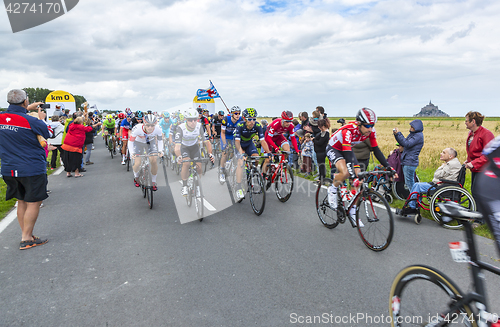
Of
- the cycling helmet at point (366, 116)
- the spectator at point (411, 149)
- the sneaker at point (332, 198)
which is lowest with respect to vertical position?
the sneaker at point (332, 198)

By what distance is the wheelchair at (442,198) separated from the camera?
5.39 metres

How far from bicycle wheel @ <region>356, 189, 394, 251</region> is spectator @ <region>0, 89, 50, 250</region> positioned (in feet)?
16.4

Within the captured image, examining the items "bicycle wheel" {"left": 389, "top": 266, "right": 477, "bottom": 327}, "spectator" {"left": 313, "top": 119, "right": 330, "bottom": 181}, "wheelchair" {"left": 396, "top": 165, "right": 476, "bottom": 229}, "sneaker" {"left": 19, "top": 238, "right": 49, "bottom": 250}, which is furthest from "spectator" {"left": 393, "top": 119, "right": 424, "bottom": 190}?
"sneaker" {"left": 19, "top": 238, "right": 49, "bottom": 250}

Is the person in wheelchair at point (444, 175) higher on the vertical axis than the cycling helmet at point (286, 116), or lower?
lower

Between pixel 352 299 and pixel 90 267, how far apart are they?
3341 millimetres

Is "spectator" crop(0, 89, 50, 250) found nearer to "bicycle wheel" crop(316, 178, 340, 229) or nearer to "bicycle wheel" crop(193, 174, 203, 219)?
"bicycle wheel" crop(193, 174, 203, 219)

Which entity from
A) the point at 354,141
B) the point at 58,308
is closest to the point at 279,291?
the point at 58,308

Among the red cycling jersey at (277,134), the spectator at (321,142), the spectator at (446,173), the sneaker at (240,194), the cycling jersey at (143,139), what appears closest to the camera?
the spectator at (446,173)

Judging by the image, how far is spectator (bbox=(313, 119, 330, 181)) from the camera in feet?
29.9

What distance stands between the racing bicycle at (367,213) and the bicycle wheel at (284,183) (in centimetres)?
170

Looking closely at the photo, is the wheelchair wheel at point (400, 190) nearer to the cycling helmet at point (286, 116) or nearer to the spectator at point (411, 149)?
the spectator at point (411, 149)

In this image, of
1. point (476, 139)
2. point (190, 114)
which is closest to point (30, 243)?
point (190, 114)

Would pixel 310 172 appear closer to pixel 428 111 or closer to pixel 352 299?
pixel 352 299

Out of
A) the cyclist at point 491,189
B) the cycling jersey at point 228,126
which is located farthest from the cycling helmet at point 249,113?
the cyclist at point 491,189
